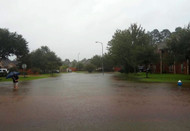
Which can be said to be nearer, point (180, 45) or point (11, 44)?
point (180, 45)

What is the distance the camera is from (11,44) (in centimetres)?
3069

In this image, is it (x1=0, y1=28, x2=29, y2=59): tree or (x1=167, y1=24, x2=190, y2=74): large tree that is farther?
(x1=0, y1=28, x2=29, y2=59): tree

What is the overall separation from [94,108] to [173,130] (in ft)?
11.0

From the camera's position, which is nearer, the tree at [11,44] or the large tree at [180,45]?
the large tree at [180,45]

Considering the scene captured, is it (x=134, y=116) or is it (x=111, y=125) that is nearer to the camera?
(x=111, y=125)

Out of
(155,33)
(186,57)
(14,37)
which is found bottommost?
(186,57)

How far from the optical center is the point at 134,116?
5.84 metres

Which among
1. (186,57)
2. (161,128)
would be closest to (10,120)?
(161,128)

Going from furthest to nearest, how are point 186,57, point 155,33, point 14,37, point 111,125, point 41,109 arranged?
point 155,33 < point 14,37 < point 186,57 < point 41,109 < point 111,125

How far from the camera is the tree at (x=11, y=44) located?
3012 cm

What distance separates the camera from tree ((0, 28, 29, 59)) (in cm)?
3012

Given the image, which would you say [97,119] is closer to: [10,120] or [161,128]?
[161,128]

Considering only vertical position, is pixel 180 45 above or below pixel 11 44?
below

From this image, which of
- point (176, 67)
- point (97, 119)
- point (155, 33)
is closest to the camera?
point (97, 119)
